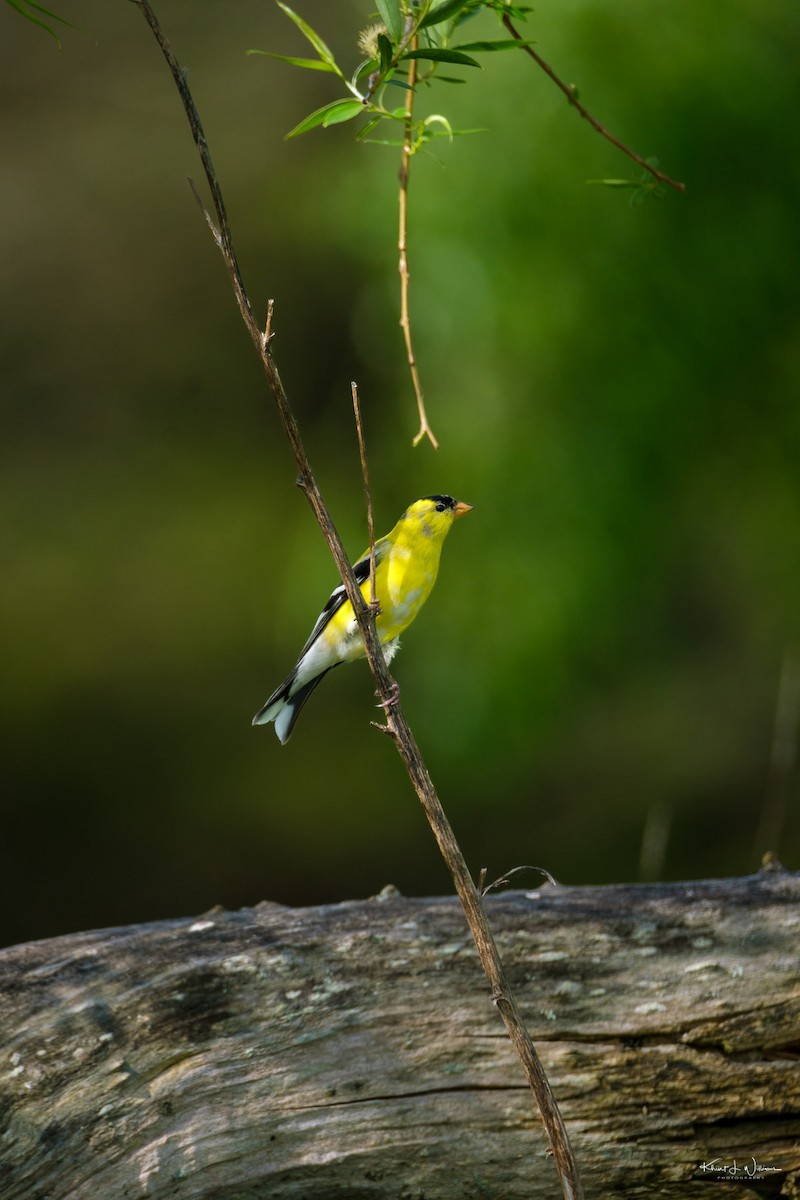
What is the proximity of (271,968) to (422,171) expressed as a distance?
2.59 m

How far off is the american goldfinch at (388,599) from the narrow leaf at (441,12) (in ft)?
2.27

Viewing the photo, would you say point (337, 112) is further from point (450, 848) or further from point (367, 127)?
point (450, 848)

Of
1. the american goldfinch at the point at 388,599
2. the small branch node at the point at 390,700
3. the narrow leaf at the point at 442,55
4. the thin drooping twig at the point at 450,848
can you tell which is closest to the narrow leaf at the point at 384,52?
the narrow leaf at the point at 442,55

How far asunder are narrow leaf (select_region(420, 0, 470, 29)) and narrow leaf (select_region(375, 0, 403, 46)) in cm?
2

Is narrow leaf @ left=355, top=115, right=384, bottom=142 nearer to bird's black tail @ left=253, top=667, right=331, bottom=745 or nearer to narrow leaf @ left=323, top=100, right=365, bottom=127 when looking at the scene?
narrow leaf @ left=323, top=100, right=365, bottom=127

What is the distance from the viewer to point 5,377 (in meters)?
5.56

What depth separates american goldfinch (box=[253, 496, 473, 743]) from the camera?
1.58 meters

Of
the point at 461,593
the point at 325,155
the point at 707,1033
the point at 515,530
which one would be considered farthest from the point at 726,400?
the point at 707,1033

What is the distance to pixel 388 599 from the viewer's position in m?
1.60

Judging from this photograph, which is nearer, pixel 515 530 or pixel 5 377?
pixel 515 530

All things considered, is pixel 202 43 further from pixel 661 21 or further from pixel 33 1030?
pixel 33 1030

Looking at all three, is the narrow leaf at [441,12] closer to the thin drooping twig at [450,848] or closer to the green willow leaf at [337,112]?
the green willow leaf at [337,112]

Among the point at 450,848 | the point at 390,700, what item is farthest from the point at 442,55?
the point at 450,848

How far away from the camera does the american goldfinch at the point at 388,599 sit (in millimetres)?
1581
